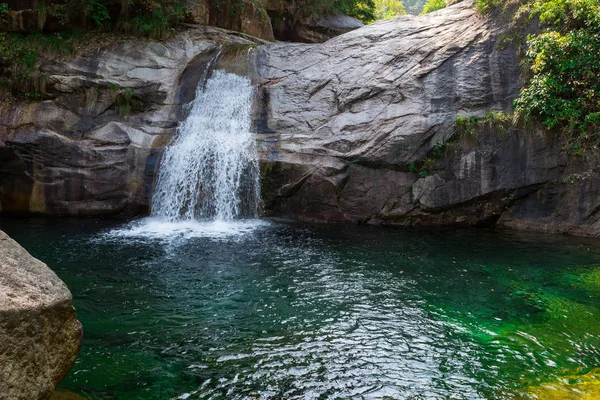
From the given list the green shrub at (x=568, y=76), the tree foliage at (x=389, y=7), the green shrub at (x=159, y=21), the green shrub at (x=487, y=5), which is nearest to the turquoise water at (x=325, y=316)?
the green shrub at (x=568, y=76)

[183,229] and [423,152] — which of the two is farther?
[423,152]

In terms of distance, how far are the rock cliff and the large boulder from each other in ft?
32.5

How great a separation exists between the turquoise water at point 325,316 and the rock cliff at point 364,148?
2.01 meters

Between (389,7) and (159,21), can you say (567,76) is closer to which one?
(159,21)

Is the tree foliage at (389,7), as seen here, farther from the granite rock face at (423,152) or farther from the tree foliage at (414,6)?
the granite rock face at (423,152)

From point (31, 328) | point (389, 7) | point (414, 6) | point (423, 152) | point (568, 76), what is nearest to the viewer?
point (31, 328)

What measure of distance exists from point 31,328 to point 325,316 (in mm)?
4012

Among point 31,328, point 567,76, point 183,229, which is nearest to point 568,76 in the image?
point 567,76

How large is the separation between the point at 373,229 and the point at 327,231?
135 centimetres

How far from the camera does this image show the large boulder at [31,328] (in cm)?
257

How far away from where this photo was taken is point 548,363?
4941 mm

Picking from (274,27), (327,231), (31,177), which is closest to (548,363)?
(327,231)

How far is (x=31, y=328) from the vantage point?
271 centimetres

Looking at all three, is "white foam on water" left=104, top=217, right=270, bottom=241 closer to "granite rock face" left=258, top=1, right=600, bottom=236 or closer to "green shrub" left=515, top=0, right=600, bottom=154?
"granite rock face" left=258, top=1, right=600, bottom=236
